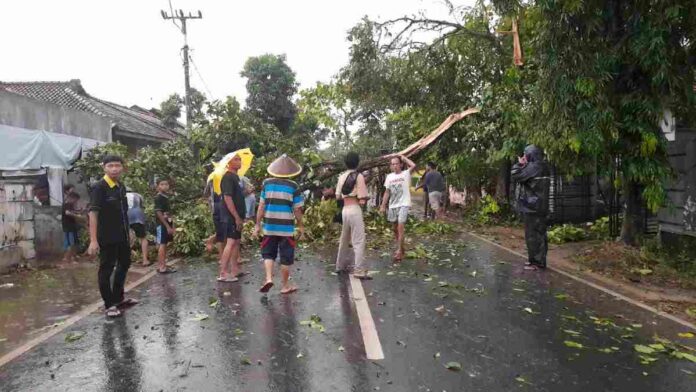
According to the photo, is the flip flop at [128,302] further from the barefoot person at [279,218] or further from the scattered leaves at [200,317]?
the barefoot person at [279,218]

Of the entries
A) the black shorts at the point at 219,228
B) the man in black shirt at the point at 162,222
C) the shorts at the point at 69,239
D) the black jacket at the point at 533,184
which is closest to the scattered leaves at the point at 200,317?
the black shorts at the point at 219,228

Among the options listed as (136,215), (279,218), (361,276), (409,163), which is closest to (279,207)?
(279,218)

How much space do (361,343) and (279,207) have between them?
7.74ft

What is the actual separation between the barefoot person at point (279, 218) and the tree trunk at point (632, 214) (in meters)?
6.17

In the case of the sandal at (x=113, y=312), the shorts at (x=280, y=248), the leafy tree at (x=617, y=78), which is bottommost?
the sandal at (x=113, y=312)

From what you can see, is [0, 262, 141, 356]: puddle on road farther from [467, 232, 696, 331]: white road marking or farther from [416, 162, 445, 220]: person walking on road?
A: [416, 162, 445, 220]: person walking on road

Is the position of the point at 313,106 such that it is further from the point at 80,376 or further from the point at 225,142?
the point at 80,376

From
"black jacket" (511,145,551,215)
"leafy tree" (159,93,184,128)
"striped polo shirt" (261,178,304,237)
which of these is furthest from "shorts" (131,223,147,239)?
"leafy tree" (159,93,184,128)

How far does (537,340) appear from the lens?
4875 mm

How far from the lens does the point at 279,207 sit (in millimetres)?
6496

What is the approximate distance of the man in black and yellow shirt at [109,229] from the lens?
228 inches

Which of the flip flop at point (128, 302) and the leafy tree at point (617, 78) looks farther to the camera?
the leafy tree at point (617, 78)

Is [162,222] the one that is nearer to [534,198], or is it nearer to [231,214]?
[231,214]

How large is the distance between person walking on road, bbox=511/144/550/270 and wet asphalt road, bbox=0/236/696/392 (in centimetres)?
94
